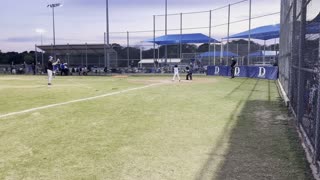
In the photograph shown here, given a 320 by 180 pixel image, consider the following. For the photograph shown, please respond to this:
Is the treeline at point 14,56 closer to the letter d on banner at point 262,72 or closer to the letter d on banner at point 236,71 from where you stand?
the letter d on banner at point 236,71

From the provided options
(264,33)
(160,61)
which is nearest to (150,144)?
(264,33)

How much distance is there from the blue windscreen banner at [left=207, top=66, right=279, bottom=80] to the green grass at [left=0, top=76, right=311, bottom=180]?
56.0ft

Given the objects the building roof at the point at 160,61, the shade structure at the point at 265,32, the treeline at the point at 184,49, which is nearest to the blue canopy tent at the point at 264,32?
the shade structure at the point at 265,32

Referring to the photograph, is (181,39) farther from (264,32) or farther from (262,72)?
(262,72)

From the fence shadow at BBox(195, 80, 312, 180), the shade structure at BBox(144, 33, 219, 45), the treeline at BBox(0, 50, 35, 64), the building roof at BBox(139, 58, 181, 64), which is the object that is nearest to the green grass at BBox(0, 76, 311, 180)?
the fence shadow at BBox(195, 80, 312, 180)

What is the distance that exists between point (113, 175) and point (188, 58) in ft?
132

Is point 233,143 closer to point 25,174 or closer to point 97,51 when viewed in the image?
point 25,174

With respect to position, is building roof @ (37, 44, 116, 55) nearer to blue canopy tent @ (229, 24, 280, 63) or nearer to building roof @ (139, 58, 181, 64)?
building roof @ (139, 58, 181, 64)

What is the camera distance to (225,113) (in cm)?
1093

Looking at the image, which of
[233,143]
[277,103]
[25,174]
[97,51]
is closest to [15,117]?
[25,174]

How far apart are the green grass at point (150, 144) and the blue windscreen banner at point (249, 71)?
17.1 meters

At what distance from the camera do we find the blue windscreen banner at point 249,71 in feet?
92.9

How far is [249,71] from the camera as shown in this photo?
32.2 m

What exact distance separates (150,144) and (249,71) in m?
26.2
